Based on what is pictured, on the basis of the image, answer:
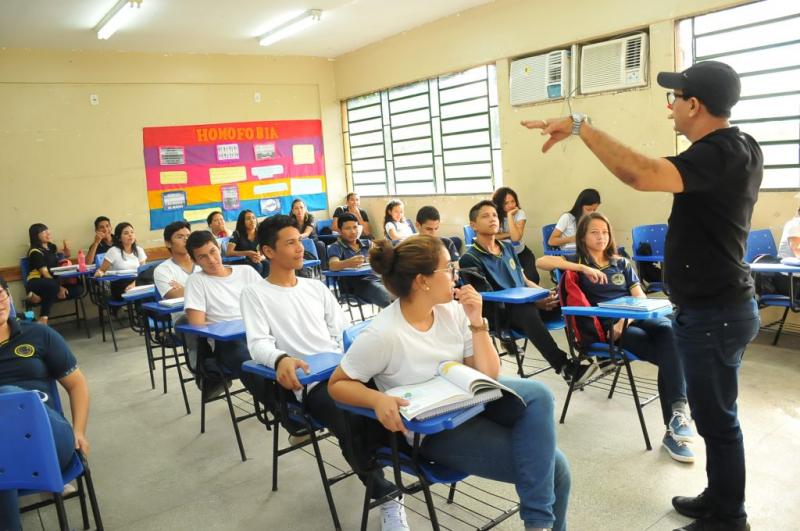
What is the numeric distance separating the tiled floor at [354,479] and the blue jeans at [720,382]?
12.2 inches

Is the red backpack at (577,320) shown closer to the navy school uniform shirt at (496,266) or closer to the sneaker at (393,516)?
the navy school uniform shirt at (496,266)

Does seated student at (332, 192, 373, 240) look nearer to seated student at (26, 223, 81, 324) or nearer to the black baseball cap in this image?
seated student at (26, 223, 81, 324)

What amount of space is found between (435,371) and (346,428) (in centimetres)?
33

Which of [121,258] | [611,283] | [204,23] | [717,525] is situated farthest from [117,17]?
[717,525]

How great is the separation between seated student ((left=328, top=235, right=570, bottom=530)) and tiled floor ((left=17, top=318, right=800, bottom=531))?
70 cm

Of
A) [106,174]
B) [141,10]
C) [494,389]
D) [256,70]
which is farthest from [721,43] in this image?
[106,174]

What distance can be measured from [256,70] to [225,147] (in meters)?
1.22

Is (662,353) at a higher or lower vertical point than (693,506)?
higher

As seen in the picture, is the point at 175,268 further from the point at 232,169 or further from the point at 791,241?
the point at 232,169

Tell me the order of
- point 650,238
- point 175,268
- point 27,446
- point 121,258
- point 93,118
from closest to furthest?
point 27,446
point 175,268
point 650,238
point 121,258
point 93,118

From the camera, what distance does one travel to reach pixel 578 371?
10.8 ft

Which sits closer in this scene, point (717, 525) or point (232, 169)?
point (717, 525)

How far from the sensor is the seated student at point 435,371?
1.82 m

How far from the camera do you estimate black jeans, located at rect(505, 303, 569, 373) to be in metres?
3.65
